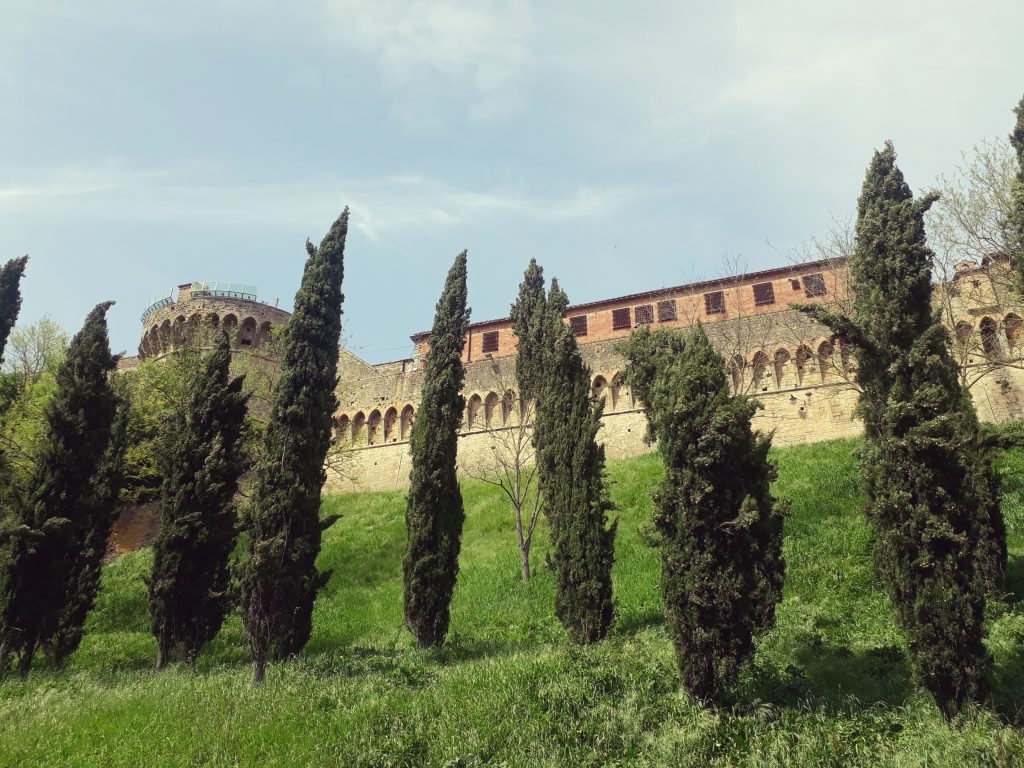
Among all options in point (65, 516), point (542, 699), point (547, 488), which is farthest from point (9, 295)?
point (542, 699)

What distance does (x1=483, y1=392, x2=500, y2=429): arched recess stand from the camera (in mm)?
31359

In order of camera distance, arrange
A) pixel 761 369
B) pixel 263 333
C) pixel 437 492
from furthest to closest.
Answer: pixel 263 333
pixel 761 369
pixel 437 492

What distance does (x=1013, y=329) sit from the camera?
24500mm

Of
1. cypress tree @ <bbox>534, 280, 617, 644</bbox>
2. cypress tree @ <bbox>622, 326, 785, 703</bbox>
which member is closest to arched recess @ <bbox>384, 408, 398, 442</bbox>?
cypress tree @ <bbox>534, 280, 617, 644</bbox>

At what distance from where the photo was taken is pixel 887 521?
9211 millimetres

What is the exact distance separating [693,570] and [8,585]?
12.6 m

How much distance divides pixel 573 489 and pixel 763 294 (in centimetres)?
2507

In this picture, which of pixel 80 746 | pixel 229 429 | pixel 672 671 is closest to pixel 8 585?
pixel 229 429

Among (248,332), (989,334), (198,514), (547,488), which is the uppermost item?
(248,332)

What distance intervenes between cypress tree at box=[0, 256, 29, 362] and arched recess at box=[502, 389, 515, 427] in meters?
18.0

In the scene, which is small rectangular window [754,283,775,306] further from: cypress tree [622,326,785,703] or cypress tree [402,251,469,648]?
cypress tree [622,326,785,703]

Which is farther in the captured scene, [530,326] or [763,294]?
[763,294]

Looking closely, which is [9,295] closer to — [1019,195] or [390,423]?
[390,423]

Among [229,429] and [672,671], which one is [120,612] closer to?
[229,429]
